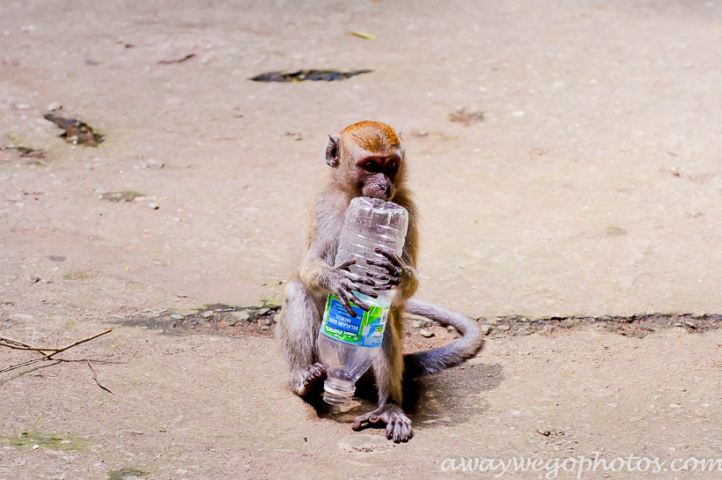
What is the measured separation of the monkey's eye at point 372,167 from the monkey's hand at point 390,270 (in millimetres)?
422

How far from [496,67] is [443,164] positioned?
2.19 metres

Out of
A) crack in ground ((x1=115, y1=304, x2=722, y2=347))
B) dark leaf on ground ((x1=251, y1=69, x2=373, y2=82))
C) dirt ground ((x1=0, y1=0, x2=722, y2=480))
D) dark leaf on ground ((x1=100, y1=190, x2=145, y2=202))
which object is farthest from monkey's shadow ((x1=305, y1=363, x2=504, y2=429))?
dark leaf on ground ((x1=251, y1=69, x2=373, y2=82))

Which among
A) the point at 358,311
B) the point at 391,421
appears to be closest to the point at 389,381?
the point at 391,421

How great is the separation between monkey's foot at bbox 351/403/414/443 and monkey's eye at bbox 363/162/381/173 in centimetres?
117

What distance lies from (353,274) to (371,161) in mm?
580

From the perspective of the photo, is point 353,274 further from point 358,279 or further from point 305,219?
point 305,219

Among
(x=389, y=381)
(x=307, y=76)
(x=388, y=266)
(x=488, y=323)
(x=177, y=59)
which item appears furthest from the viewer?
(x=177, y=59)

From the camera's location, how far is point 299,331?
384 cm

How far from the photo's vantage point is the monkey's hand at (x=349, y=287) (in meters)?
3.36

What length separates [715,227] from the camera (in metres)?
5.61

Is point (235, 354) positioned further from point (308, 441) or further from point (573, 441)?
point (573, 441)

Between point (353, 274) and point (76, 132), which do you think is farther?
point (76, 132)

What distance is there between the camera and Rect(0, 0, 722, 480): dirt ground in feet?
11.2

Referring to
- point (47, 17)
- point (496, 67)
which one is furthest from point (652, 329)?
point (47, 17)
